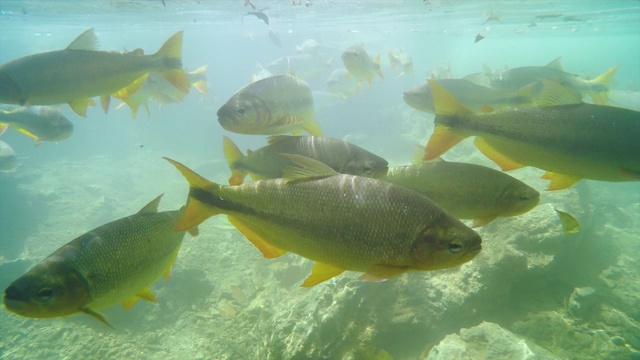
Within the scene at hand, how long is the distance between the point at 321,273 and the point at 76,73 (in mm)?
3726

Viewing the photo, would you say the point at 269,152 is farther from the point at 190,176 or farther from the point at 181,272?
the point at 181,272

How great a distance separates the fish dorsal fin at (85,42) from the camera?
154 inches

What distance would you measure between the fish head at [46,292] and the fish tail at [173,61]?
2.77 metres

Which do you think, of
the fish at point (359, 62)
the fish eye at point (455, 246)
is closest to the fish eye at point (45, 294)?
the fish eye at point (455, 246)

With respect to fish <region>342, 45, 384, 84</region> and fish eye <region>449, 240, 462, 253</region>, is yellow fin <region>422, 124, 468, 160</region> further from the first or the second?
fish <region>342, 45, 384, 84</region>

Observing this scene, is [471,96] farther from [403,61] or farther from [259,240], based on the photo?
[403,61]

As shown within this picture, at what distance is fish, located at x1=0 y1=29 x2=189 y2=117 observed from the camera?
3.54 metres

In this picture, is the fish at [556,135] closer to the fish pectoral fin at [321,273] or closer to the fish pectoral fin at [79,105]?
the fish pectoral fin at [321,273]

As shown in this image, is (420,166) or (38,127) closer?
(420,166)

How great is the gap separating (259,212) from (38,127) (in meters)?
7.27

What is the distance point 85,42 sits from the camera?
4.00 m

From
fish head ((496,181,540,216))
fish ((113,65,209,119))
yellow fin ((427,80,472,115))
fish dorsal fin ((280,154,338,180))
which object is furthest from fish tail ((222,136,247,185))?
fish ((113,65,209,119))

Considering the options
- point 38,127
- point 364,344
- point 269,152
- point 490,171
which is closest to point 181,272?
point 38,127

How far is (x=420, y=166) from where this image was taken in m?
3.08
